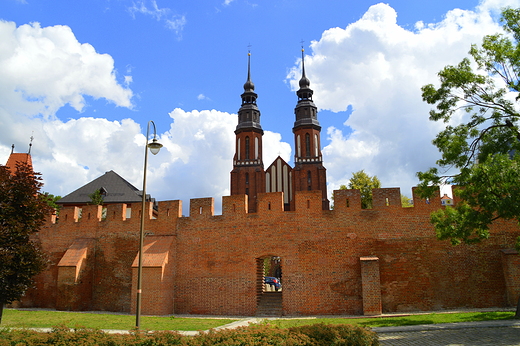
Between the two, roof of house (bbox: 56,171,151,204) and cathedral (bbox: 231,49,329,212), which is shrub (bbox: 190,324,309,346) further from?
cathedral (bbox: 231,49,329,212)

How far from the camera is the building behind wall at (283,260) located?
1602 centimetres

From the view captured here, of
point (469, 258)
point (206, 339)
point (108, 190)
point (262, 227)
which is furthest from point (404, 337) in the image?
point (108, 190)

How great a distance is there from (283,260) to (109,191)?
27.3m

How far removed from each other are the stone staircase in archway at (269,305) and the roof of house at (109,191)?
23.2 m

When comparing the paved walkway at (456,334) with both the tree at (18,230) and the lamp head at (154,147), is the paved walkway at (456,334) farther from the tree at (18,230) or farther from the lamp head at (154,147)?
the tree at (18,230)

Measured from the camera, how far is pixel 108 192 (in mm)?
39500

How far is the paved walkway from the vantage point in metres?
9.38

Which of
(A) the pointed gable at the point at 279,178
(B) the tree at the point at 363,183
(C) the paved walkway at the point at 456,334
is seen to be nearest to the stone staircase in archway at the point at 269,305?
(C) the paved walkway at the point at 456,334

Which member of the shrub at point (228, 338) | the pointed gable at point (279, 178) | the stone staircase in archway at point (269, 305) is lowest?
the stone staircase in archway at point (269, 305)

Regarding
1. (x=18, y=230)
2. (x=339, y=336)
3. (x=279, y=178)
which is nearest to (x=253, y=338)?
(x=339, y=336)

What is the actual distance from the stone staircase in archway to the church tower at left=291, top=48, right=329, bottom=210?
3407cm

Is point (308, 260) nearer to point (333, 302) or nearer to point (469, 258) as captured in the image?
point (333, 302)

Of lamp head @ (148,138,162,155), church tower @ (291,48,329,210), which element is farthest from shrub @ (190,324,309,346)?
church tower @ (291,48,329,210)

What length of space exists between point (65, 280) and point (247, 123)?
38398 millimetres
